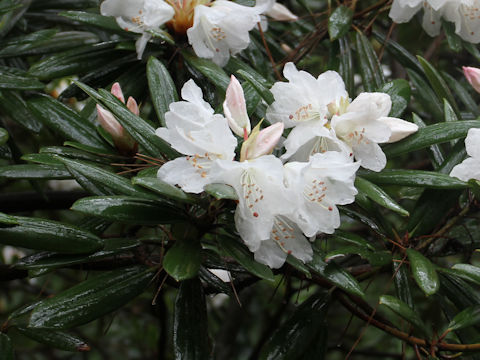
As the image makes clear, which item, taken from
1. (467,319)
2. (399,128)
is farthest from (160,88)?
(467,319)

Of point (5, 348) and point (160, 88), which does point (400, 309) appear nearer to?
point (160, 88)

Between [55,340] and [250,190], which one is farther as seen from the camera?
[55,340]

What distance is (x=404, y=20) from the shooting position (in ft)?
5.00

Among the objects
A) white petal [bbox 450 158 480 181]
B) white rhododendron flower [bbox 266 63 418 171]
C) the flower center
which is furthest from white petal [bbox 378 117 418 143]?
the flower center

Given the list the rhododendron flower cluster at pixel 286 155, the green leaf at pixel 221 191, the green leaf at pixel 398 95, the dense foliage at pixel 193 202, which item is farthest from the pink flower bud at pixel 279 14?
the green leaf at pixel 221 191

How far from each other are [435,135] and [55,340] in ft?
2.61

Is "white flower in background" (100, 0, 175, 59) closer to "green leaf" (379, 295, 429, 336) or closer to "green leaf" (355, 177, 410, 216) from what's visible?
"green leaf" (355, 177, 410, 216)

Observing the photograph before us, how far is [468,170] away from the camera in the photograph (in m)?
1.09

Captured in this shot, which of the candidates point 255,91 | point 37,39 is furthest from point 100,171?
point 37,39

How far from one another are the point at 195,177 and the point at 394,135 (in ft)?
1.31

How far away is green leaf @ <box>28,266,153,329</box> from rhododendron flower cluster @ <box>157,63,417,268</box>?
0.88 ft

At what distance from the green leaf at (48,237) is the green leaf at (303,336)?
393 millimetres

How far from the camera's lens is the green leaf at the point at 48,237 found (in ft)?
3.14

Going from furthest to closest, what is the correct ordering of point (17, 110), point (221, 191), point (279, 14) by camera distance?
point (279, 14) → point (17, 110) → point (221, 191)
